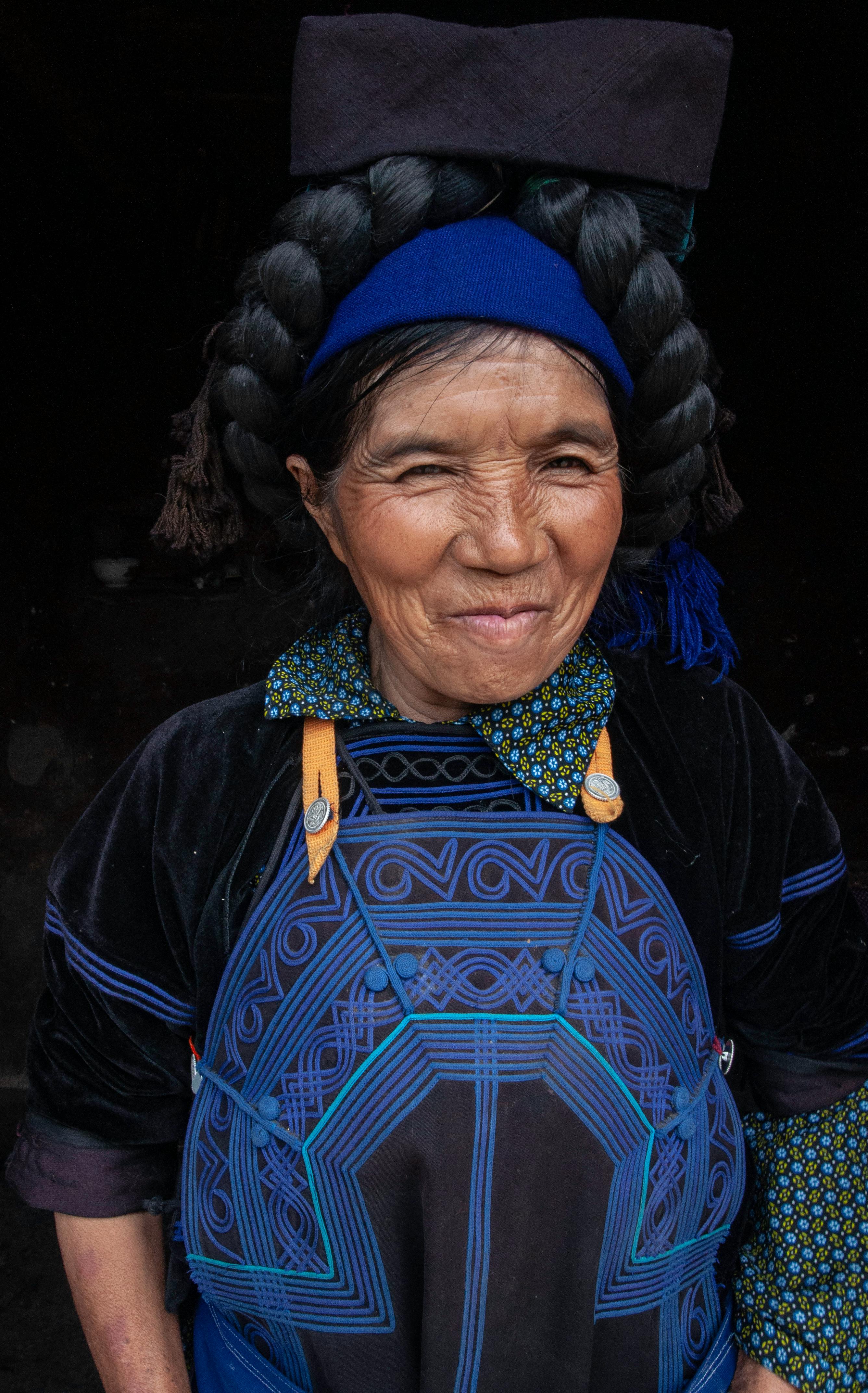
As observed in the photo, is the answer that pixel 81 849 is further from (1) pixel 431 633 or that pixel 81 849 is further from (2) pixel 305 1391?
(2) pixel 305 1391

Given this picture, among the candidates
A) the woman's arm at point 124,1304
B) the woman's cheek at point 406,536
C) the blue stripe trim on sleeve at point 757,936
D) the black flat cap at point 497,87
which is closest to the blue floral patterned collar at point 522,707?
the woman's cheek at point 406,536

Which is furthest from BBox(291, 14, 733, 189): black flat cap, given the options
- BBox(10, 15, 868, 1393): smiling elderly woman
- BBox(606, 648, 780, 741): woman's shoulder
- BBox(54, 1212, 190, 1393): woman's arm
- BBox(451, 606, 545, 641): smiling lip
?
BBox(54, 1212, 190, 1393): woman's arm

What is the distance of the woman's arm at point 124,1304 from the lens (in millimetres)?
1379

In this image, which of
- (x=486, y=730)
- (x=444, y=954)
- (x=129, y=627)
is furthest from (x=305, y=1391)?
(x=129, y=627)

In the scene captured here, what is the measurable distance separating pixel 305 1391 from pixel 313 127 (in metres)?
1.54

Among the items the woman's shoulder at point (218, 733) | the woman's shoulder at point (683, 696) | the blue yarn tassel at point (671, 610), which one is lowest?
the woman's shoulder at point (218, 733)

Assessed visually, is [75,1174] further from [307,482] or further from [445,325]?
[445,325]

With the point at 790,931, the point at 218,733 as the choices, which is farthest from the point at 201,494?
the point at 790,931

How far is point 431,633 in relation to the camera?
1243 millimetres

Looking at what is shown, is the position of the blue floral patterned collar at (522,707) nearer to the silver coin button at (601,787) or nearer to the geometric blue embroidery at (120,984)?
the silver coin button at (601,787)

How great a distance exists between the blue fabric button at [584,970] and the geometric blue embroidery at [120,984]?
52cm

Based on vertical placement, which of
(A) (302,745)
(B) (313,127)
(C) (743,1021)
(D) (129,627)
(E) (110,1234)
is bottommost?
(D) (129,627)

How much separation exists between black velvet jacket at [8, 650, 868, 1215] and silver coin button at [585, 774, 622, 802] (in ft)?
0.21

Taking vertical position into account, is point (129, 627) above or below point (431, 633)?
below
